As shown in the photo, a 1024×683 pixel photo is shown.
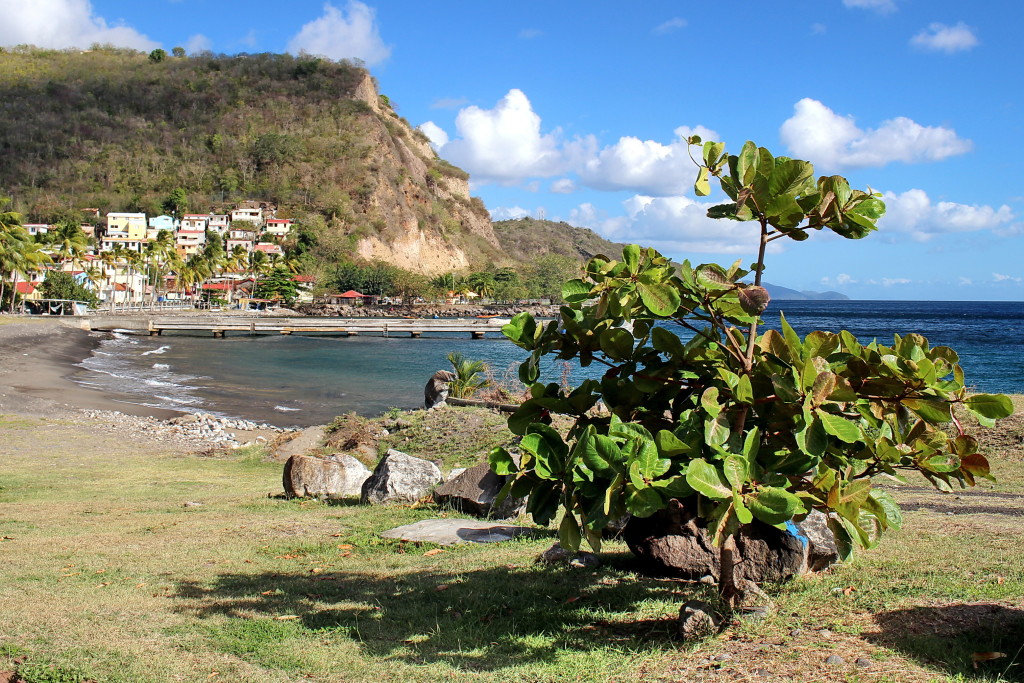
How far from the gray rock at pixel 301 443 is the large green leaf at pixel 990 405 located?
481 inches

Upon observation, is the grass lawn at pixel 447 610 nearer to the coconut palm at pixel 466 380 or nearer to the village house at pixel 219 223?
the coconut palm at pixel 466 380

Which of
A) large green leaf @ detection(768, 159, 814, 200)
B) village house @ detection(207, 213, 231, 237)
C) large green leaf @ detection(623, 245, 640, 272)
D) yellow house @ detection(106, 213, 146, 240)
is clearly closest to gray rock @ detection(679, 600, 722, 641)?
large green leaf @ detection(623, 245, 640, 272)

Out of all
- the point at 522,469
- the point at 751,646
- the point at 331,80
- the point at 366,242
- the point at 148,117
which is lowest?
the point at 751,646

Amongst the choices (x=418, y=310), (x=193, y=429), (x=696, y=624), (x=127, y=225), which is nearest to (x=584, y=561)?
(x=696, y=624)

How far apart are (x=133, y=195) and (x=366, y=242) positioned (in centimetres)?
3622

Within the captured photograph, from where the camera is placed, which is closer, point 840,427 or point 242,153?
point 840,427

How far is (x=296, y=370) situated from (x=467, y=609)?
3586 cm

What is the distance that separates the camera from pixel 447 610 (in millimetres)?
5160

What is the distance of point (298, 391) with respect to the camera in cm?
3127

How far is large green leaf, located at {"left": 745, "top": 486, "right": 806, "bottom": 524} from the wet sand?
20976mm

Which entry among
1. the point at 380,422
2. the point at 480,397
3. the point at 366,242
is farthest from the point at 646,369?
the point at 366,242

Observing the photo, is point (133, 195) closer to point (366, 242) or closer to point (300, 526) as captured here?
point (366, 242)

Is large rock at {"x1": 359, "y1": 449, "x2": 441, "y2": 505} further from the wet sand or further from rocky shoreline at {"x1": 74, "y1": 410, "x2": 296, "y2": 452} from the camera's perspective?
the wet sand

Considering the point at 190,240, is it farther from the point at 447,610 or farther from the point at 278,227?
the point at 447,610
